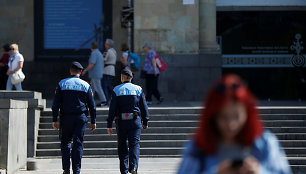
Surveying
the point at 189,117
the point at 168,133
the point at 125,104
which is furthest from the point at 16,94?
the point at 125,104

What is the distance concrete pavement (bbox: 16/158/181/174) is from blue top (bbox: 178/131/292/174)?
7.69 m

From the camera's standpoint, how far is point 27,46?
20.6m

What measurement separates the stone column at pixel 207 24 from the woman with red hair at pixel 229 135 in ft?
52.5

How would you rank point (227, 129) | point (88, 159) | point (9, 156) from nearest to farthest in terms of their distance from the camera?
point (227, 129), point (9, 156), point (88, 159)

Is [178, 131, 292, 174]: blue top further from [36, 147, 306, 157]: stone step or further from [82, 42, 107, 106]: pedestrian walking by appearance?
[82, 42, 107, 106]: pedestrian walking

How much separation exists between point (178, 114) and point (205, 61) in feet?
14.5

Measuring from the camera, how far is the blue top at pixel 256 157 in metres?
3.00

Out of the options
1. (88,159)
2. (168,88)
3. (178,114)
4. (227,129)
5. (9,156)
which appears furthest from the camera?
(168,88)

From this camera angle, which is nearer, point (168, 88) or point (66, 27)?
point (168, 88)

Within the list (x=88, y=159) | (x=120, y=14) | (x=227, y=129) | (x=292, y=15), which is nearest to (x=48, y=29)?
(x=120, y=14)

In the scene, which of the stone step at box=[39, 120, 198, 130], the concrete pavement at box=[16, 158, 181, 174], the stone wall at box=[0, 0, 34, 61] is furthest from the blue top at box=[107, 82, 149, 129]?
the stone wall at box=[0, 0, 34, 61]

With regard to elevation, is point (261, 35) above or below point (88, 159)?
above

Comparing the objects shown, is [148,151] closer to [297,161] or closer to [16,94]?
[16,94]

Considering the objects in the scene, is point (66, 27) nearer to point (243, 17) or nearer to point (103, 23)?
point (103, 23)
